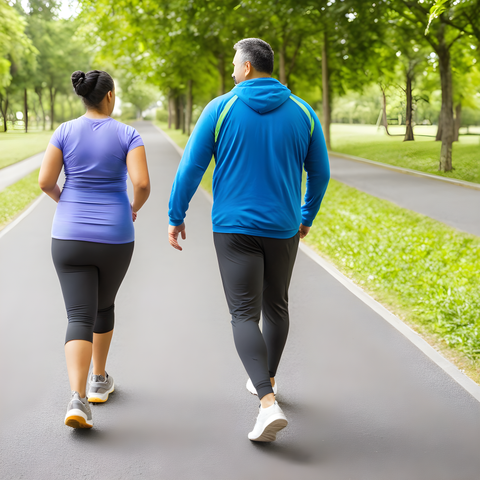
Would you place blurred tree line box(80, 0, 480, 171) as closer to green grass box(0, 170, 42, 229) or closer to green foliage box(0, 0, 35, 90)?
green foliage box(0, 0, 35, 90)

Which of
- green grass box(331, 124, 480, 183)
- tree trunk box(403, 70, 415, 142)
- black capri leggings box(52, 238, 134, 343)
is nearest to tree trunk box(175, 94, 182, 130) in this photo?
green grass box(331, 124, 480, 183)

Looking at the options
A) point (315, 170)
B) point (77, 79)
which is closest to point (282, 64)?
point (315, 170)

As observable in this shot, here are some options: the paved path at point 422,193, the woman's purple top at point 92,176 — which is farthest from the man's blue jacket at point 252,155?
the paved path at point 422,193

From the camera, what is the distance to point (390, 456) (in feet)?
9.89

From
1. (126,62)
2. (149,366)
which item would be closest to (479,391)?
(149,366)

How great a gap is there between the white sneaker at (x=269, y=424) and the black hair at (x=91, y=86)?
1.84 metres

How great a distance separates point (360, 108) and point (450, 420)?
3326 centimetres

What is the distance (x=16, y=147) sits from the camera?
3144 cm

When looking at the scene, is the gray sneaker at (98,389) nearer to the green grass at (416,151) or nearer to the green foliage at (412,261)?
the green foliage at (412,261)

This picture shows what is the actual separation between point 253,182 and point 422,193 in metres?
11.9

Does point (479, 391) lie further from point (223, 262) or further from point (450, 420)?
point (223, 262)

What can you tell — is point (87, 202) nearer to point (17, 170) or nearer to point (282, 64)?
point (17, 170)

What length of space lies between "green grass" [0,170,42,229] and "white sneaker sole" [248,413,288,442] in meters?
8.41

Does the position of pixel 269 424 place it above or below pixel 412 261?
above
